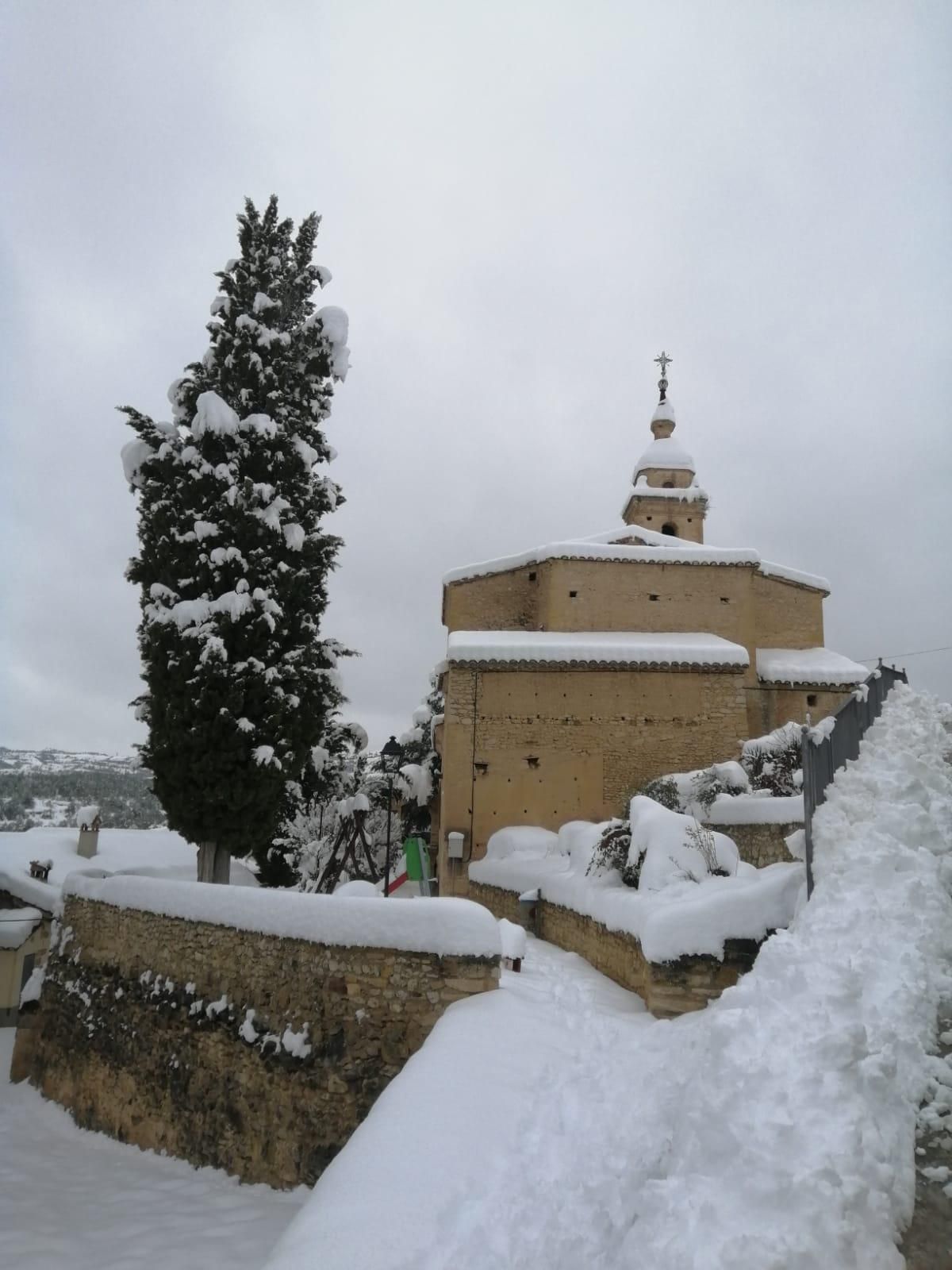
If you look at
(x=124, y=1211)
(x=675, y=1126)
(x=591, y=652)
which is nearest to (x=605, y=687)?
(x=591, y=652)

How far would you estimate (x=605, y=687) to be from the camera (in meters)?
18.3

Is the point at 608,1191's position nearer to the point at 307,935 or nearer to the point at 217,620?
the point at 307,935

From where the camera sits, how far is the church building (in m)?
17.7

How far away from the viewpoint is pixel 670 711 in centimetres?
1816

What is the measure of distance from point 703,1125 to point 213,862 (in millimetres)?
11041

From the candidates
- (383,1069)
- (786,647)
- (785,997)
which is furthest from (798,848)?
(786,647)

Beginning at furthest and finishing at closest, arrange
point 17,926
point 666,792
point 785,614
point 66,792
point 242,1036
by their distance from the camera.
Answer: point 66,792, point 785,614, point 666,792, point 17,926, point 242,1036

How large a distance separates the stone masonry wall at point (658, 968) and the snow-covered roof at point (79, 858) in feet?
28.3

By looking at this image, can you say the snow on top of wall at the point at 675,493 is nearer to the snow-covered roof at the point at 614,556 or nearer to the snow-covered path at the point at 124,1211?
the snow-covered roof at the point at 614,556

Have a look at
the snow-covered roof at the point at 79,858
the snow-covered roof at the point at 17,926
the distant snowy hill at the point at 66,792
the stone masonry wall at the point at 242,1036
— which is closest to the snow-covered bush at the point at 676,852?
the stone masonry wall at the point at 242,1036

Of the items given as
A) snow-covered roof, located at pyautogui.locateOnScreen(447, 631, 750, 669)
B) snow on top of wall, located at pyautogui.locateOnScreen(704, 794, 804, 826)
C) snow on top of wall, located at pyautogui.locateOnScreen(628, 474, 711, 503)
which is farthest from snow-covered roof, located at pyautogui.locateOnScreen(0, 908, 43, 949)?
snow on top of wall, located at pyautogui.locateOnScreen(628, 474, 711, 503)

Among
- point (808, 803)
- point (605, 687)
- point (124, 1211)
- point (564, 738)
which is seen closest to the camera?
point (808, 803)

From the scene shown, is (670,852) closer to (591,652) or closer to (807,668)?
(591,652)

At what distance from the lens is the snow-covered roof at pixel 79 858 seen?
58.3ft
